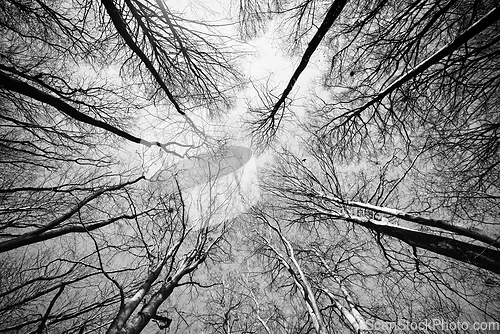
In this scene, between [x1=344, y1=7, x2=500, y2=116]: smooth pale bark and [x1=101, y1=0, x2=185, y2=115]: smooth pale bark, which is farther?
[x1=101, y1=0, x2=185, y2=115]: smooth pale bark

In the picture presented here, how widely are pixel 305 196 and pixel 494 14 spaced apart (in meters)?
5.16

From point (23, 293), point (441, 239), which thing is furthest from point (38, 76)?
point (441, 239)

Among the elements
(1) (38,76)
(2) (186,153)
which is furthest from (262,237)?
(1) (38,76)

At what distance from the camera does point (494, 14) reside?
2.45m

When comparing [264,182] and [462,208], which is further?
[264,182]

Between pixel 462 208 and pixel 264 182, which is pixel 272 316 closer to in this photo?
pixel 264 182

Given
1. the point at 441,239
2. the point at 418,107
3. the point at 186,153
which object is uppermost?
the point at 418,107

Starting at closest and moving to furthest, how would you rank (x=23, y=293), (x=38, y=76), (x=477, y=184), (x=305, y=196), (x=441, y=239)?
(x=441, y=239) → (x=38, y=76) → (x=477, y=184) → (x=23, y=293) → (x=305, y=196)

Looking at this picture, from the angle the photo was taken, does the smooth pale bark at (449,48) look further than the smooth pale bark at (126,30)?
No

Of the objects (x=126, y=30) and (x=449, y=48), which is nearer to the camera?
(x=449, y=48)

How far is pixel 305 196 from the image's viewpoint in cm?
641

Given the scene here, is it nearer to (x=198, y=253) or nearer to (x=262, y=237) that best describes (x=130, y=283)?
(x=198, y=253)

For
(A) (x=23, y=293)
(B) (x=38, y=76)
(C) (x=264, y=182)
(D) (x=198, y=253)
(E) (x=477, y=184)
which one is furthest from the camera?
(C) (x=264, y=182)

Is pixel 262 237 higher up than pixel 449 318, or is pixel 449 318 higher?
pixel 262 237
